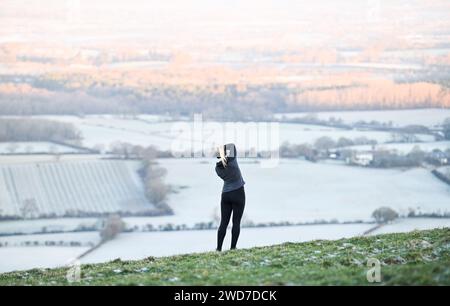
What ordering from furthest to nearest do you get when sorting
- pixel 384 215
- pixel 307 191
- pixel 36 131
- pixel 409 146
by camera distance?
pixel 36 131, pixel 409 146, pixel 307 191, pixel 384 215

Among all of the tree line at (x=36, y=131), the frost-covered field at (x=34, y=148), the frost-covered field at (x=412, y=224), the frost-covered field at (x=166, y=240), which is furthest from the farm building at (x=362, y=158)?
the tree line at (x=36, y=131)

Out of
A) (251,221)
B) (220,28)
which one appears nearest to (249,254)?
(251,221)

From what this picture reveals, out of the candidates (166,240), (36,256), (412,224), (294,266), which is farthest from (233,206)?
(412,224)

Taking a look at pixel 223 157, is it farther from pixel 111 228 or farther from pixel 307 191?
pixel 307 191

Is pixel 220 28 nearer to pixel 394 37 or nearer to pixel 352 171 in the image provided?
pixel 394 37

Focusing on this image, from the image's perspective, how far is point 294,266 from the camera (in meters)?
17.4

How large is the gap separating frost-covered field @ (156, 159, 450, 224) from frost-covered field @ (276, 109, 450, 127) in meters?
12.2

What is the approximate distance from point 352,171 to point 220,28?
51.9 m

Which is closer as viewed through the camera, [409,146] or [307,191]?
[307,191]

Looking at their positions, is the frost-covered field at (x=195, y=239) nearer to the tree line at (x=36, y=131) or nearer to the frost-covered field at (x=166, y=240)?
the frost-covered field at (x=166, y=240)

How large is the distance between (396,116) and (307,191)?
25.9 meters

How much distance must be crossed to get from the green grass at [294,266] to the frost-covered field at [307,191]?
64.4m
